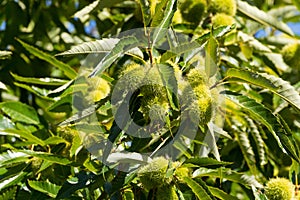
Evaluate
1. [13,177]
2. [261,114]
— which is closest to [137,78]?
[261,114]

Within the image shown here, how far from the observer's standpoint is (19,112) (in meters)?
1.76

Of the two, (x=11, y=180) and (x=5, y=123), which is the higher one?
(x=5, y=123)

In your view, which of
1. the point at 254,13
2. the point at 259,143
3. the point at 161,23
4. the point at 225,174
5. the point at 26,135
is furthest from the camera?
the point at 254,13

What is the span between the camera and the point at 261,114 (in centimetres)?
132

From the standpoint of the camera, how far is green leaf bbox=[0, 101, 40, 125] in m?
1.73

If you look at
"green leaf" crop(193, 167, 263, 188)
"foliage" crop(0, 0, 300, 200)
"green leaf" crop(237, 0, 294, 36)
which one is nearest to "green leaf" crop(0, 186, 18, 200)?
"foliage" crop(0, 0, 300, 200)

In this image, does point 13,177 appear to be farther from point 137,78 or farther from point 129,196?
point 137,78

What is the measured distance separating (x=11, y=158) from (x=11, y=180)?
64 millimetres

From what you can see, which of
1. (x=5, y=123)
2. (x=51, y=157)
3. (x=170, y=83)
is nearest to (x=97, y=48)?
(x=170, y=83)

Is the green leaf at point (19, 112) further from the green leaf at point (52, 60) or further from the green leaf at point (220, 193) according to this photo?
the green leaf at point (220, 193)

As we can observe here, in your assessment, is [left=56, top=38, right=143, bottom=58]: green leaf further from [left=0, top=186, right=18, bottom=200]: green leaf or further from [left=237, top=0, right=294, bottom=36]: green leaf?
[left=237, top=0, right=294, bottom=36]: green leaf

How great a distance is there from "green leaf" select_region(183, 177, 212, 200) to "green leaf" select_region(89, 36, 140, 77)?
1.04 feet

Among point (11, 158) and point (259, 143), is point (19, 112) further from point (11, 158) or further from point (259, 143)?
point (259, 143)

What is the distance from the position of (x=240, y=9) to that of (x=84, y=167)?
78 cm
